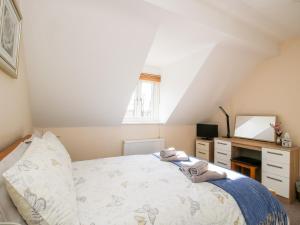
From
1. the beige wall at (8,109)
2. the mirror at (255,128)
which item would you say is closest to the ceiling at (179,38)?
the beige wall at (8,109)

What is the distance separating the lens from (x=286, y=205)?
96.0 inches

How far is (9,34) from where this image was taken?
1.22 metres

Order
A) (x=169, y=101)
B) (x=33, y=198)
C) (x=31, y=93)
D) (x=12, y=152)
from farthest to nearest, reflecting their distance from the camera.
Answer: (x=169, y=101) → (x=31, y=93) → (x=12, y=152) → (x=33, y=198)

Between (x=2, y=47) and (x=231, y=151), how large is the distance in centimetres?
342

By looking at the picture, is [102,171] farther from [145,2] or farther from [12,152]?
[145,2]

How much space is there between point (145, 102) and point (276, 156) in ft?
8.11

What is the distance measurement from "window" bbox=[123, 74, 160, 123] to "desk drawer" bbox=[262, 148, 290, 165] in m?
2.02

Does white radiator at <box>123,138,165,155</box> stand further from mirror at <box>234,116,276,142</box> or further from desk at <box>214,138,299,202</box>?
desk at <box>214,138,299,202</box>

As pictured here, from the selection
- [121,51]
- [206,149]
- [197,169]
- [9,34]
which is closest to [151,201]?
[197,169]

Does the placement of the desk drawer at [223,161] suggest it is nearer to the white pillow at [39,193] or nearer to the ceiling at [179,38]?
the ceiling at [179,38]

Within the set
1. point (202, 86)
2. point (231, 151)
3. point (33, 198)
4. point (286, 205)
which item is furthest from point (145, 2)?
point (286, 205)

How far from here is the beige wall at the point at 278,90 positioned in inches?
110

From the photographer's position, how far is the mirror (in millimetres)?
3027

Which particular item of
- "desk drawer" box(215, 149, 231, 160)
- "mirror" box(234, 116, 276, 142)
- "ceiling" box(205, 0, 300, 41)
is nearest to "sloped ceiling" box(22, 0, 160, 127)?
"ceiling" box(205, 0, 300, 41)
